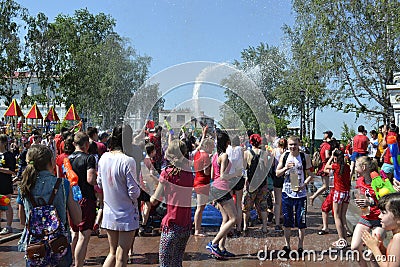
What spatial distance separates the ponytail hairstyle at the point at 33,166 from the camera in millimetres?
4105

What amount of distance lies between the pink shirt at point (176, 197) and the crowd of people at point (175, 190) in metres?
0.01

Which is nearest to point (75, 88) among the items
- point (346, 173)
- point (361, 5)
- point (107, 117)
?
point (107, 117)

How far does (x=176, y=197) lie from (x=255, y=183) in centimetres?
404

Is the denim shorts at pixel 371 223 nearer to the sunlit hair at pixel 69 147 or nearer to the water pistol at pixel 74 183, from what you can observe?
the water pistol at pixel 74 183

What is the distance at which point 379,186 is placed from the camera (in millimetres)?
5398

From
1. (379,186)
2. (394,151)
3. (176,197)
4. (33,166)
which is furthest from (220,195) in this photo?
(394,151)

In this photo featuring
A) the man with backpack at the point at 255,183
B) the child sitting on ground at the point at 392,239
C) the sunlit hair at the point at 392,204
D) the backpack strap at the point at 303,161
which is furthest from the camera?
the man with backpack at the point at 255,183

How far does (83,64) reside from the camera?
4153 centimetres

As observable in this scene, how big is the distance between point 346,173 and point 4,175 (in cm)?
583

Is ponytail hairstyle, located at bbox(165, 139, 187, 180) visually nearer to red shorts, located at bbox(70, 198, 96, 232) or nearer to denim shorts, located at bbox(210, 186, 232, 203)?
red shorts, located at bbox(70, 198, 96, 232)

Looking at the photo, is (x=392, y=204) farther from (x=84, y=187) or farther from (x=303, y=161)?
(x=84, y=187)

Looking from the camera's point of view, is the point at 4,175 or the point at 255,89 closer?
the point at 4,175

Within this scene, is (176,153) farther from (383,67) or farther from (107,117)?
(107,117)

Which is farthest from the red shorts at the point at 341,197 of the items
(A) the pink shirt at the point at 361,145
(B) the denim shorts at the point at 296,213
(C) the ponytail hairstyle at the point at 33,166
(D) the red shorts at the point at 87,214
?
(C) the ponytail hairstyle at the point at 33,166
